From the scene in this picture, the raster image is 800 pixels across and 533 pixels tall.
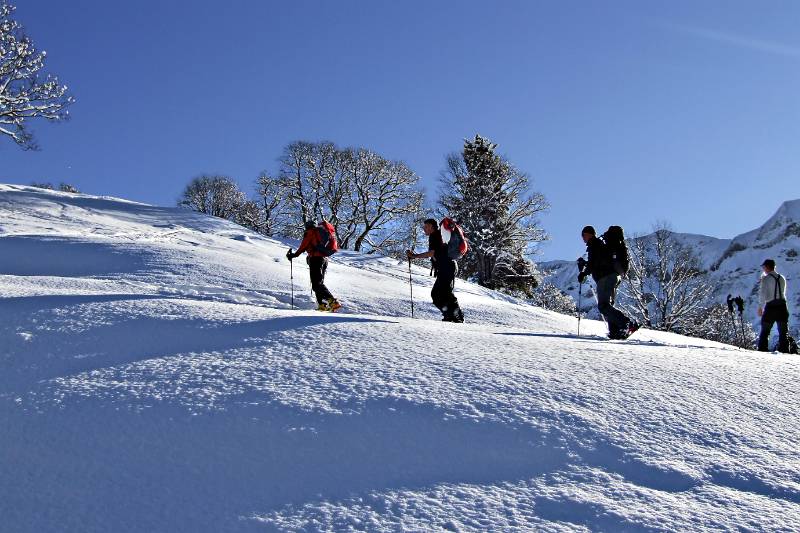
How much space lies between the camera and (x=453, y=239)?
27.9ft

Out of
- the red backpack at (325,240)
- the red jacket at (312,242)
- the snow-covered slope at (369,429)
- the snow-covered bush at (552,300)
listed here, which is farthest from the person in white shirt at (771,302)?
the snow-covered bush at (552,300)

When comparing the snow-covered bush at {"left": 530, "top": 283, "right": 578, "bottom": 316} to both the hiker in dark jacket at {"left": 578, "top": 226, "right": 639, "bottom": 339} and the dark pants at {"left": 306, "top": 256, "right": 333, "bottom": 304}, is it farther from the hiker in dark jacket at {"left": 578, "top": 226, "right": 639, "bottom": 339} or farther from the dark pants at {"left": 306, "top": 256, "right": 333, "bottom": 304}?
the hiker in dark jacket at {"left": 578, "top": 226, "right": 639, "bottom": 339}

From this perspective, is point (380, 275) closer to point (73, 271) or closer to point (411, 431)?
point (73, 271)

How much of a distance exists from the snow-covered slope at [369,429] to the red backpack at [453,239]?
290 centimetres

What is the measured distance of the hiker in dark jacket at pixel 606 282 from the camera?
26.0 ft

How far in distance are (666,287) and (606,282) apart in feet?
76.6

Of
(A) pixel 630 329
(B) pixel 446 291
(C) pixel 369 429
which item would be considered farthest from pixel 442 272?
(C) pixel 369 429

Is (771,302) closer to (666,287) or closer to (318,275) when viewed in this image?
(318,275)

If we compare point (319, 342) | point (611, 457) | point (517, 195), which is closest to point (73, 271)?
point (319, 342)

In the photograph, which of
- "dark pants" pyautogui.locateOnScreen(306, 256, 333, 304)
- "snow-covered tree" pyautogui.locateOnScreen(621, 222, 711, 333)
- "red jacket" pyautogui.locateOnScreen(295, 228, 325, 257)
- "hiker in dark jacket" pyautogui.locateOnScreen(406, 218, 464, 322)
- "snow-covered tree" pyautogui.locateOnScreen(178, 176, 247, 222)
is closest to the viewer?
"hiker in dark jacket" pyautogui.locateOnScreen(406, 218, 464, 322)

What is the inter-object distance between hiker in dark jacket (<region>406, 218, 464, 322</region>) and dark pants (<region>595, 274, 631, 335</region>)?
6.72ft

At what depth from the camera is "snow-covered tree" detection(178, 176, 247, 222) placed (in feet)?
159

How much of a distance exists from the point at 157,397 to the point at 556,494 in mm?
2337

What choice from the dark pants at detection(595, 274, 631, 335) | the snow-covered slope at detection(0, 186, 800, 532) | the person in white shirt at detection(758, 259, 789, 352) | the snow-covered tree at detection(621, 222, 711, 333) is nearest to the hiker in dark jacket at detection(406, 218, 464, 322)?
the dark pants at detection(595, 274, 631, 335)
